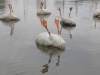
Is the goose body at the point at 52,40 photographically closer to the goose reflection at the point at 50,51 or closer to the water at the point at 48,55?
the goose reflection at the point at 50,51

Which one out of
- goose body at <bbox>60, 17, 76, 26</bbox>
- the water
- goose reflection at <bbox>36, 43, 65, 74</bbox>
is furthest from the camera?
goose body at <bbox>60, 17, 76, 26</bbox>

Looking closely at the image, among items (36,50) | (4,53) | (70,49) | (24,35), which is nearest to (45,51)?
(36,50)

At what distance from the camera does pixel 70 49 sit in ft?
45.4

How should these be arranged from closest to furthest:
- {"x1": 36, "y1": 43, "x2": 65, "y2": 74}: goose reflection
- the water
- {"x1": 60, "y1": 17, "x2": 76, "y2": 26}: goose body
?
the water → {"x1": 36, "y1": 43, "x2": 65, "y2": 74}: goose reflection → {"x1": 60, "y1": 17, "x2": 76, "y2": 26}: goose body

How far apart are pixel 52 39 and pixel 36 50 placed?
141 centimetres

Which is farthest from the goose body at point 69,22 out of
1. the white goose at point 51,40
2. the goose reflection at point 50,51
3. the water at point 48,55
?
the goose reflection at point 50,51

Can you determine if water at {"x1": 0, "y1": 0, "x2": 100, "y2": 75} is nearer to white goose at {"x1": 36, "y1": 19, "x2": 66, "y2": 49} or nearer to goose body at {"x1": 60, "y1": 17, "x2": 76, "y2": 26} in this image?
white goose at {"x1": 36, "y1": 19, "x2": 66, "y2": 49}

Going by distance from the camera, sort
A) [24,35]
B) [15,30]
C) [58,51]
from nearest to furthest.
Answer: [58,51]
[24,35]
[15,30]

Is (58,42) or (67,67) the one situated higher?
(58,42)

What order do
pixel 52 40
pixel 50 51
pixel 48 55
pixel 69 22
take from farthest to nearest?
pixel 69 22
pixel 52 40
pixel 50 51
pixel 48 55

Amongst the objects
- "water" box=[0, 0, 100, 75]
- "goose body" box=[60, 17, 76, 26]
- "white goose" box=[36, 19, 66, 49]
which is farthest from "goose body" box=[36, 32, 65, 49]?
"goose body" box=[60, 17, 76, 26]

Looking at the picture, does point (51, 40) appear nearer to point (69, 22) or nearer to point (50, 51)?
point (50, 51)

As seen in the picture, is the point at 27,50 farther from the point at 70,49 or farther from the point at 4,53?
the point at 70,49

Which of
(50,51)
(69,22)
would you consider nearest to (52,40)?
(50,51)
